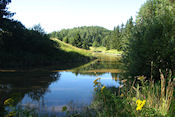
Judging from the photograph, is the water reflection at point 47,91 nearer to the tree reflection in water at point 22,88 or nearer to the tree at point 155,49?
the tree reflection in water at point 22,88

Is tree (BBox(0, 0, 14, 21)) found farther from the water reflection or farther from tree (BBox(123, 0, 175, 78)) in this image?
tree (BBox(123, 0, 175, 78))

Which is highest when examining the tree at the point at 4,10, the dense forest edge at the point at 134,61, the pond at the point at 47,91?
the tree at the point at 4,10

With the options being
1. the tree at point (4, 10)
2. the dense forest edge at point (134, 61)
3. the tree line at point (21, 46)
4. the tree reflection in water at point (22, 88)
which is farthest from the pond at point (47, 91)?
the tree at point (4, 10)

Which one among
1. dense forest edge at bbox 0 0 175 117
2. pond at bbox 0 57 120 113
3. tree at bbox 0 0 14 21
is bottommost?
pond at bbox 0 57 120 113

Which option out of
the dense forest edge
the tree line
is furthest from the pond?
the tree line

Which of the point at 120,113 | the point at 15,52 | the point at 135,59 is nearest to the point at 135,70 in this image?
the point at 135,59

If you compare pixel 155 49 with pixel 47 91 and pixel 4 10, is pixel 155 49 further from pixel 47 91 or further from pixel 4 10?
pixel 4 10

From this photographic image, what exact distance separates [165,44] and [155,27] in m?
1.09

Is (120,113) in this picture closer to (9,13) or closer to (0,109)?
(0,109)

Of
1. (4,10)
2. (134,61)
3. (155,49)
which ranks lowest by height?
(134,61)

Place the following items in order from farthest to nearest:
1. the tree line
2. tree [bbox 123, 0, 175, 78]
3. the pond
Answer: the tree line → tree [bbox 123, 0, 175, 78] → the pond

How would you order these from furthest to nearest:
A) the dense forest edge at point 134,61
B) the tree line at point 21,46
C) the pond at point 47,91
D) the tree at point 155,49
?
the tree line at point 21,46 < the tree at point 155,49 < the pond at point 47,91 < the dense forest edge at point 134,61

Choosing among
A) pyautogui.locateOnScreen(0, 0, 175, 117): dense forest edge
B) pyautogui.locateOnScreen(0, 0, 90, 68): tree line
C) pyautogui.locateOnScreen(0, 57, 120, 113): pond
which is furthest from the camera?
pyautogui.locateOnScreen(0, 0, 90, 68): tree line

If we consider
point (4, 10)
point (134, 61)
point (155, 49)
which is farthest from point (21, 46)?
point (155, 49)
